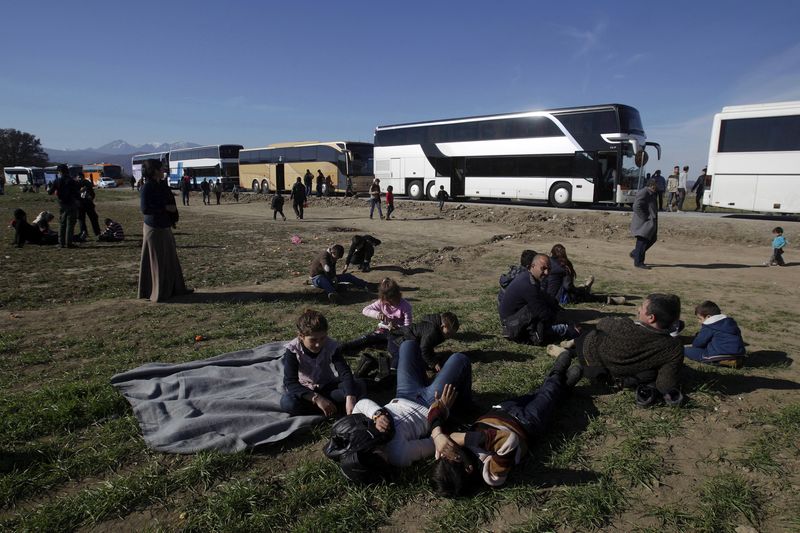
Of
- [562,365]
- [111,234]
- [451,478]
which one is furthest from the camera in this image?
[111,234]

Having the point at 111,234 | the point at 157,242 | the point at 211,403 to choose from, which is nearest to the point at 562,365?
the point at 211,403

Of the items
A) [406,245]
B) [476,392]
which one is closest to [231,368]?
[476,392]

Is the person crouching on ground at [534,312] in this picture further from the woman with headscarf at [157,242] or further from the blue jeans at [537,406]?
the woman with headscarf at [157,242]

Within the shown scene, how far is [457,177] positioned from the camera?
27.7 metres

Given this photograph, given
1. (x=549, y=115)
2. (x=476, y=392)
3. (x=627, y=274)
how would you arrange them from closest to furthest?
Answer: (x=476, y=392) < (x=627, y=274) < (x=549, y=115)

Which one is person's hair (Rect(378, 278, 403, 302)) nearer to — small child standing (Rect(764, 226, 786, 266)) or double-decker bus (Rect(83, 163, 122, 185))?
small child standing (Rect(764, 226, 786, 266))

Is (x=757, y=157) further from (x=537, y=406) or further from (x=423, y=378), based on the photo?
(x=423, y=378)

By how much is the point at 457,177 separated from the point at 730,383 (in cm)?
2396

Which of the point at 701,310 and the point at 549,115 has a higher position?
the point at 549,115

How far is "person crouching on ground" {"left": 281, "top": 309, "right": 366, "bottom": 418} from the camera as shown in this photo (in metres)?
3.88

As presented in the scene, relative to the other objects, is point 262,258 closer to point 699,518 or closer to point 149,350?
point 149,350

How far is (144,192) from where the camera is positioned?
735 cm

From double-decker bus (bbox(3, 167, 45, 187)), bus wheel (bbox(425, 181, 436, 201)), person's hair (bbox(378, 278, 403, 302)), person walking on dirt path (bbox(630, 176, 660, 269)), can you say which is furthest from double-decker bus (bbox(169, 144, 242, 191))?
person's hair (bbox(378, 278, 403, 302))

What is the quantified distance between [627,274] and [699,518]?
822 cm
